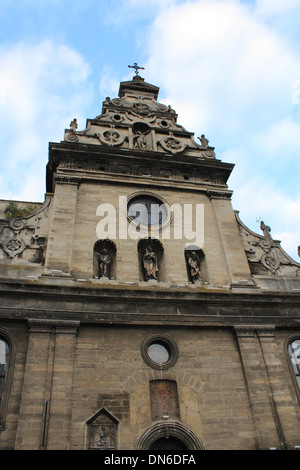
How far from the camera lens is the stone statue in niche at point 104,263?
1319 cm

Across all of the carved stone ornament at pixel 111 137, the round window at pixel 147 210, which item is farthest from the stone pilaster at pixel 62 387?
the carved stone ornament at pixel 111 137

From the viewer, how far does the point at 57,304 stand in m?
11.6

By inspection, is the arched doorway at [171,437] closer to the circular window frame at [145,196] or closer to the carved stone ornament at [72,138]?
the circular window frame at [145,196]

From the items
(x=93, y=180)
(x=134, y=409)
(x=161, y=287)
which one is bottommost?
(x=134, y=409)

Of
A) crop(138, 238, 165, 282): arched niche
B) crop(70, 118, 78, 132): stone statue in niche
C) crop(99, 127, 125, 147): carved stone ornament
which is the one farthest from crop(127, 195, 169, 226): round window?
crop(70, 118, 78, 132): stone statue in niche

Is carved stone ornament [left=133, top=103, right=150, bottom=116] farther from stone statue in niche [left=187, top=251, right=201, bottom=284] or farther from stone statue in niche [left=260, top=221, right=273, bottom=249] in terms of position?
stone statue in niche [left=187, top=251, right=201, bottom=284]

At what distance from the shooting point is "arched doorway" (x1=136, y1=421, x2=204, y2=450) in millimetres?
10234

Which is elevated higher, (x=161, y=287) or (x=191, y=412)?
(x=161, y=287)

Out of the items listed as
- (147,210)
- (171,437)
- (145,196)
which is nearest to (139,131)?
(145,196)

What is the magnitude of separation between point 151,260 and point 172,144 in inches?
282

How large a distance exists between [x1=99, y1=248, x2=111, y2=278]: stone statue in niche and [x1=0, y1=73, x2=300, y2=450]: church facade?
57mm
